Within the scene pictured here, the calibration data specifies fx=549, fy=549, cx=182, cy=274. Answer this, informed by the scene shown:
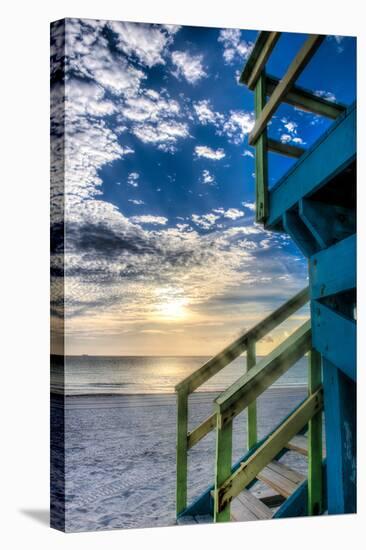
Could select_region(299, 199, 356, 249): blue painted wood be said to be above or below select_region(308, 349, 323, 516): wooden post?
above

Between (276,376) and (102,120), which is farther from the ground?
(102,120)

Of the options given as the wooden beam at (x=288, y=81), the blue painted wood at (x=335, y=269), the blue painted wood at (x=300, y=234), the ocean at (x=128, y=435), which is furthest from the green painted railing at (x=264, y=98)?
the ocean at (x=128, y=435)

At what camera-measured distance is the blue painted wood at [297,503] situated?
2.73 m

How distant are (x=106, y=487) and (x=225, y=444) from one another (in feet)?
1.95

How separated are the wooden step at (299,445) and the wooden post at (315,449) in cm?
14

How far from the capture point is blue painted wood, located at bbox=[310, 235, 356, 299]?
2561 millimetres

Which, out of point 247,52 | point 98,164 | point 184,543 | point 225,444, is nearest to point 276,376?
point 225,444

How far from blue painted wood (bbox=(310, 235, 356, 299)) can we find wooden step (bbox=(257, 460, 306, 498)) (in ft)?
3.03

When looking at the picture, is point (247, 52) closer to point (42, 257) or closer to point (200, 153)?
point (200, 153)

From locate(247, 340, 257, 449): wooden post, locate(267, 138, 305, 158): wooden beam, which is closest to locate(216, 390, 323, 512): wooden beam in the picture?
locate(247, 340, 257, 449): wooden post

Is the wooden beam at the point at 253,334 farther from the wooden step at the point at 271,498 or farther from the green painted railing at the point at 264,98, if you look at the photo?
the wooden step at the point at 271,498

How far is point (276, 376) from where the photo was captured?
2.67m

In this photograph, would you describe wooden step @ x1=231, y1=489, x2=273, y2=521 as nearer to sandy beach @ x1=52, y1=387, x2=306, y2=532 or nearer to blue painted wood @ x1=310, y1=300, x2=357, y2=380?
sandy beach @ x1=52, y1=387, x2=306, y2=532

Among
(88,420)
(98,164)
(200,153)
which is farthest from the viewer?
(200,153)
